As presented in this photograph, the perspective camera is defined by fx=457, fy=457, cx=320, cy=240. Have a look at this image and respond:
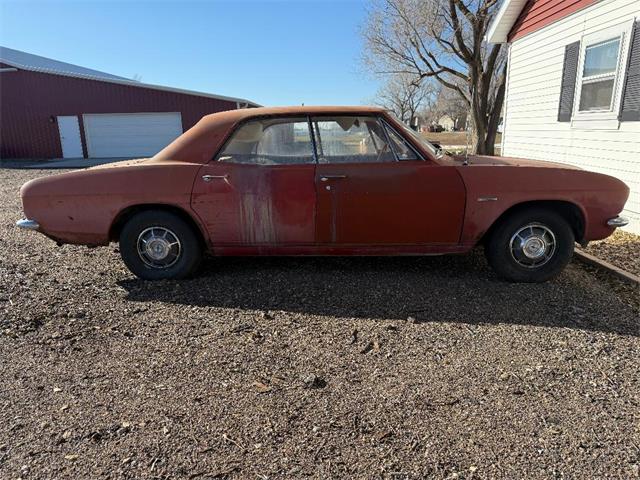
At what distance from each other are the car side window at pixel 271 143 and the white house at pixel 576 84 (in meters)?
4.62

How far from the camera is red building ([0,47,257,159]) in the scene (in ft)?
74.3

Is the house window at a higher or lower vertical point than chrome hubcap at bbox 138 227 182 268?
higher

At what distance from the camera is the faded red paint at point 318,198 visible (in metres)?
3.98

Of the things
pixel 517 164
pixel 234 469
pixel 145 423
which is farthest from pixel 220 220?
pixel 517 164

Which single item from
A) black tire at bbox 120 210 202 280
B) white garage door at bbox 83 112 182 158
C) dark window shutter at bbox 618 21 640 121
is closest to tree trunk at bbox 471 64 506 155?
dark window shutter at bbox 618 21 640 121

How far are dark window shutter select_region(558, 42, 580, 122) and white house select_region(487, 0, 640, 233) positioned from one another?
0.02 metres

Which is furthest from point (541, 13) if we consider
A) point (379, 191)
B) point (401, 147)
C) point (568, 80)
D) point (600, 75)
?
point (379, 191)

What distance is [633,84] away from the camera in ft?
19.4

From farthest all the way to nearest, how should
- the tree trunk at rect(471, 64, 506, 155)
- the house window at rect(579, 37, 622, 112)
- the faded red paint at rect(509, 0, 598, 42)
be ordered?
the tree trunk at rect(471, 64, 506, 155) < the faded red paint at rect(509, 0, 598, 42) < the house window at rect(579, 37, 622, 112)

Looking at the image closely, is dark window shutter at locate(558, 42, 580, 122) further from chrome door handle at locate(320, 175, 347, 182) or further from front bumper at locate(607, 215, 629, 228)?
chrome door handle at locate(320, 175, 347, 182)

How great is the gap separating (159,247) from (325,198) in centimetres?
161

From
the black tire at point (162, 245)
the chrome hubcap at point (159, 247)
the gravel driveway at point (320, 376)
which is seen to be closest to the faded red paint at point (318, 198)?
the black tire at point (162, 245)

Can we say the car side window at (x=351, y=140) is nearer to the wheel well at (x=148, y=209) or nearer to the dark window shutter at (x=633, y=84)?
the wheel well at (x=148, y=209)

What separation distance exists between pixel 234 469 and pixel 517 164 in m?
3.49
